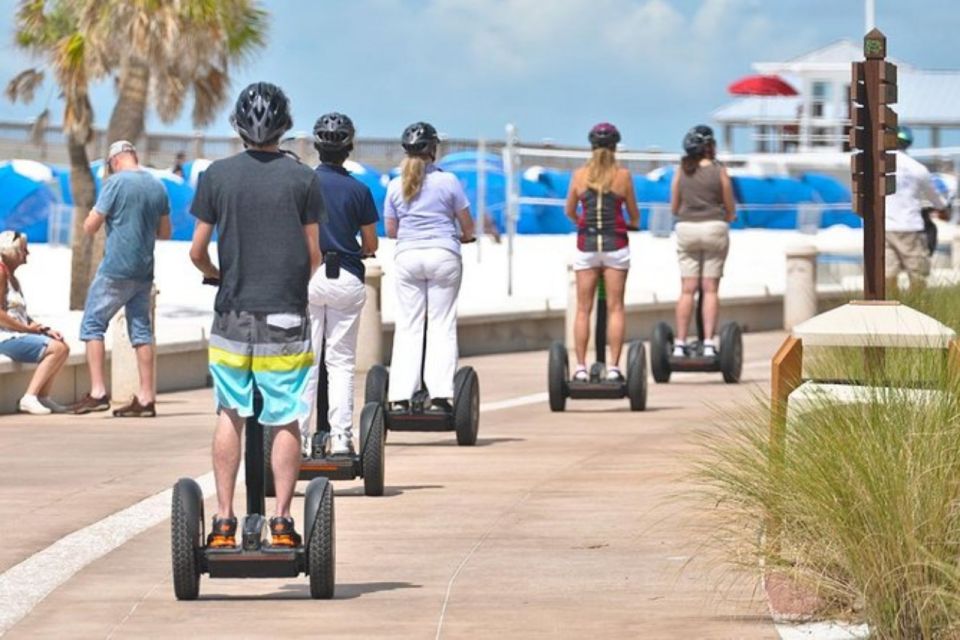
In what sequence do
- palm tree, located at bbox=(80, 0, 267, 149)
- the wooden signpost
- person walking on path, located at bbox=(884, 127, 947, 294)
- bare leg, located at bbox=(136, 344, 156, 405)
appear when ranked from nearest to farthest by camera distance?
the wooden signpost → bare leg, located at bbox=(136, 344, 156, 405) → person walking on path, located at bbox=(884, 127, 947, 294) → palm tree, located at bbox=(80, 0, 267, 149)

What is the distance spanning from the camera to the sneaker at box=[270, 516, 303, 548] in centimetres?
866

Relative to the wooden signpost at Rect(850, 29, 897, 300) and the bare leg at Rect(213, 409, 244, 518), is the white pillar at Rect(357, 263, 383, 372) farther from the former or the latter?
the bare leg at Rect(213, 409, 244, 518)

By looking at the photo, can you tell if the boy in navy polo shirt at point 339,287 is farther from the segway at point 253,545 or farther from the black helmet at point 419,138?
the segway at point 253,545

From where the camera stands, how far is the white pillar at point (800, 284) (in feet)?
84.8

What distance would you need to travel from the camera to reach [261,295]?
871 cm

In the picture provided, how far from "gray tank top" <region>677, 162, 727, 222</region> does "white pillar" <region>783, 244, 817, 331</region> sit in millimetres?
7595

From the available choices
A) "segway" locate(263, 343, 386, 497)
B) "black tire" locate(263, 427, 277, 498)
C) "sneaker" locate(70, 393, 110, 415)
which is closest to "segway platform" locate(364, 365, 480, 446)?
"segway" locate(263, 343, 386, 497)

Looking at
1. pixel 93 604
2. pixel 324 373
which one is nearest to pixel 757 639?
pixel 93 604

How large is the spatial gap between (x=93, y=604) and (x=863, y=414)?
9.37ft

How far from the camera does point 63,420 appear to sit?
16203 millimetres

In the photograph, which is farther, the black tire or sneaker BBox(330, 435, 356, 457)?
sneaker BBox(330, 435, 356, 457)

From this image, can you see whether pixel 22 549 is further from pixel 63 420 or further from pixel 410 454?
pixel 63 420

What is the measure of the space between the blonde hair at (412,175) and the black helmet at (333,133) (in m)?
1.58

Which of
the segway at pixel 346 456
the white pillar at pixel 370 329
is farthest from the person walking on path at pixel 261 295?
the white pillar at pixel 370 329
